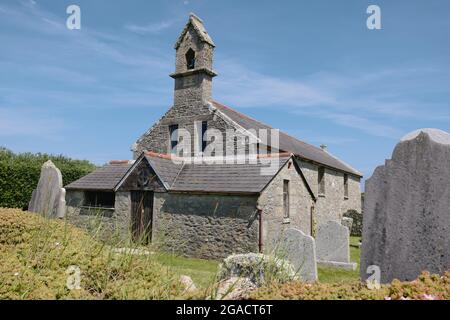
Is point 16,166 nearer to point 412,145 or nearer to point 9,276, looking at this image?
point 9,276

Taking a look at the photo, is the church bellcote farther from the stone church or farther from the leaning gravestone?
the leaning gravestone

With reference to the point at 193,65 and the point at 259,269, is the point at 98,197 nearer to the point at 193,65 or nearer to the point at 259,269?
the point at 193,65

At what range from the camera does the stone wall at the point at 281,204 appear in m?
11.5

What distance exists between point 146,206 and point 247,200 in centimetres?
441

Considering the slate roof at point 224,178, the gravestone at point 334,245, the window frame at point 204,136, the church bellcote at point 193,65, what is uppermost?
the church bellcote at point 193,65

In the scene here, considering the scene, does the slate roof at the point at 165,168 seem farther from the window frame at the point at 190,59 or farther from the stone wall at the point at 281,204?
the window frame at the point at 190,59

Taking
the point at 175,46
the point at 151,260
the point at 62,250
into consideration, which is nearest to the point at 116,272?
the point at 151,260

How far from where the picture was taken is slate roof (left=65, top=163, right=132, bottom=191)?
49.9 ft

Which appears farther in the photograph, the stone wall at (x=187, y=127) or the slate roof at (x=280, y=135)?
the slate roof at (x=280, y=135)

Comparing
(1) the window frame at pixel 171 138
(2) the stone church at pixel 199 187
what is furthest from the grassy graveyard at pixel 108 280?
(1) the window frame at pixel 171 138

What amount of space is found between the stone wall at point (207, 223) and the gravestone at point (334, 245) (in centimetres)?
253

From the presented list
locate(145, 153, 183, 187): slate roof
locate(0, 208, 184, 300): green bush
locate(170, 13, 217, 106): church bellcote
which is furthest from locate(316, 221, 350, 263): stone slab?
locate(170, 13, 217, 106): church bellcote

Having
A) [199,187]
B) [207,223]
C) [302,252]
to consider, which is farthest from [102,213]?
[302,252]

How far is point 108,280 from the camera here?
5.01 meters
